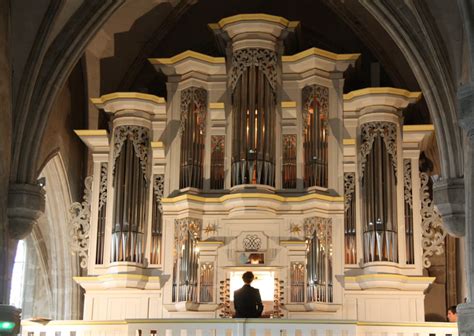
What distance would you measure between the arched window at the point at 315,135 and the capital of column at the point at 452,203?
311 cm

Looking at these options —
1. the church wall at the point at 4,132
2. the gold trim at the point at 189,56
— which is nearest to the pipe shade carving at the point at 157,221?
the gold trim at the point at 189,56

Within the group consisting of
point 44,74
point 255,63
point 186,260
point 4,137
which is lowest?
point 186,260

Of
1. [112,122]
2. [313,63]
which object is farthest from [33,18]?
[313,63]

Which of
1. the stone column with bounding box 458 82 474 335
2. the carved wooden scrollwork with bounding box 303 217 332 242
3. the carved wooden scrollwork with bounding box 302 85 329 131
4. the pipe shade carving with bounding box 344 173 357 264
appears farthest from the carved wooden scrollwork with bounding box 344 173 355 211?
the stone column with bounding box 458 82 474 335

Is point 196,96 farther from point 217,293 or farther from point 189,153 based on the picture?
point 217,293

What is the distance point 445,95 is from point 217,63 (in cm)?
464

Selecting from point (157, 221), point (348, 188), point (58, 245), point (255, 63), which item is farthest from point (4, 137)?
point (348, 188)

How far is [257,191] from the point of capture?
15.5 m

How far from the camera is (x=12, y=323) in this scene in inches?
499

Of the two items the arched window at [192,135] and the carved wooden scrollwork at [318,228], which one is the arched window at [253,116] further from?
the carved wooden scrollwork at [318,228]

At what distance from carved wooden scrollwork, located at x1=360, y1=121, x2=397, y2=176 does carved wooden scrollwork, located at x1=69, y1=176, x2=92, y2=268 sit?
4.58 metres

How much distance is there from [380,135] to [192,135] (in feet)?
10.1

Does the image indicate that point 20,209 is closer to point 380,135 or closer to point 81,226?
point 81,226

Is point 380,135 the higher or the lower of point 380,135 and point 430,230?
the higher
